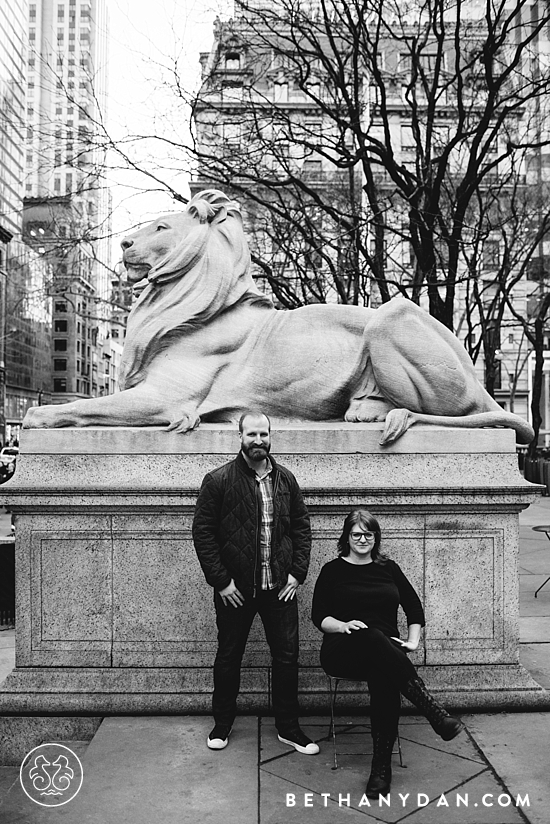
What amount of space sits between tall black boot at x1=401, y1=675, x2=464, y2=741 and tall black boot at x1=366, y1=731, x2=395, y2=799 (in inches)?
8.5

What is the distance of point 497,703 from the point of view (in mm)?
4887

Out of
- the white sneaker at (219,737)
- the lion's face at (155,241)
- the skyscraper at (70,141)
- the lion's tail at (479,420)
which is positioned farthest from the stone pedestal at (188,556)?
the skyscraper at (70,141)

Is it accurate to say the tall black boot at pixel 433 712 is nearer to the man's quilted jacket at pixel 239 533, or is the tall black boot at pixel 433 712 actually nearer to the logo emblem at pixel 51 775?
the man's quilted jacket at pixel 239 533

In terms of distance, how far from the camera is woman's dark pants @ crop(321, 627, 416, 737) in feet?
12.8

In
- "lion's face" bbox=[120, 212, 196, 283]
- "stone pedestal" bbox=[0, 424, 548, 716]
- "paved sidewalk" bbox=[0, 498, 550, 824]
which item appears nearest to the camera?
"paved sidewalk" bbox=[0, 498, 550, 824]

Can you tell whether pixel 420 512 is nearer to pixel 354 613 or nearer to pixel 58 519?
pixel 354 613

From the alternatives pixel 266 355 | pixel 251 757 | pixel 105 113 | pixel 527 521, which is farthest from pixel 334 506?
pixel 527 521

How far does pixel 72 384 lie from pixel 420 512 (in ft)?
334

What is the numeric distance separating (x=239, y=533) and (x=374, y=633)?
878 millimetres

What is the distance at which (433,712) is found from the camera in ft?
12.6

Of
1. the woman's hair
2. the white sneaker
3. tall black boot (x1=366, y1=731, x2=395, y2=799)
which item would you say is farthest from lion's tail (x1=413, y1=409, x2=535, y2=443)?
the white sneaker

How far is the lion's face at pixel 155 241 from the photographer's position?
18.6 ft

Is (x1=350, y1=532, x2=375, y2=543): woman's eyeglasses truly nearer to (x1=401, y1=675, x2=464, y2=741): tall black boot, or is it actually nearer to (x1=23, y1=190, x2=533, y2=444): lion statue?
(x1=401, y1=675, x2=464, y2=741): tall black boot

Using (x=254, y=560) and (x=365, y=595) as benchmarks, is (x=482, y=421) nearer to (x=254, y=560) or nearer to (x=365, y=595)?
(x=365, y=595)
